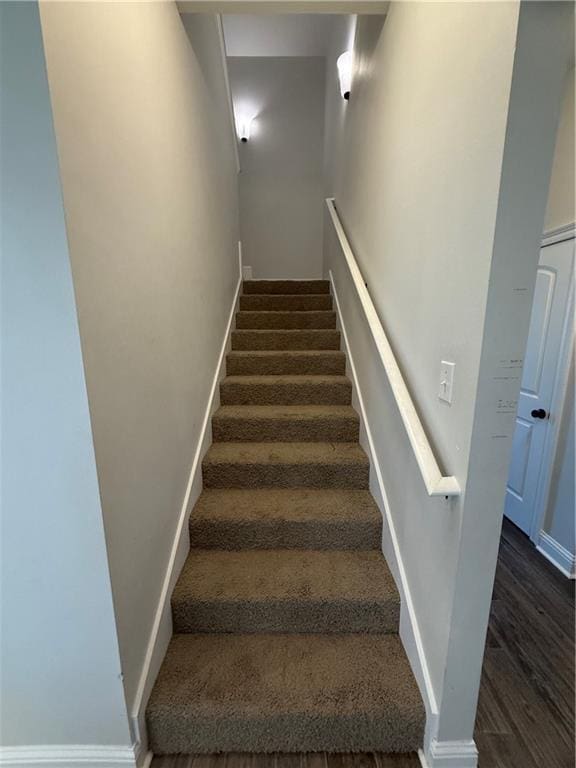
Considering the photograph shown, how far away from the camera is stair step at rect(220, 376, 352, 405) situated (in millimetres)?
2240

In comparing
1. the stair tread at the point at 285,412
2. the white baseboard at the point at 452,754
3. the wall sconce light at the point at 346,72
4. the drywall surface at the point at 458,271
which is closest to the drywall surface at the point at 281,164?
the wall sconce light at the point at 346,72

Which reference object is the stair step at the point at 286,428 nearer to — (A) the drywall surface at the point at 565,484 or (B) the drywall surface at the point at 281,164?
(A) the drywall surface at the point at 565,484

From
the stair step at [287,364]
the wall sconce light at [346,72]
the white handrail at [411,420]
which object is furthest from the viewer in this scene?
the stair step at [287,364]

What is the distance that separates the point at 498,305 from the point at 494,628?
1627 mm

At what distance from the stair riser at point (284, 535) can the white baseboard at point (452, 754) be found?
0.64 m

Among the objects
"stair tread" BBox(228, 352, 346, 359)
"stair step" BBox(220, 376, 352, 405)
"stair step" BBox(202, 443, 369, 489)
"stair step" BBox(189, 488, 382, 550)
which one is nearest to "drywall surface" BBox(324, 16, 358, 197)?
"stair tread" BBox(228, 352, 346, 359)

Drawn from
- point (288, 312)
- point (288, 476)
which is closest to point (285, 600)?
point (288, 476)

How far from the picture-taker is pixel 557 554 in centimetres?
206

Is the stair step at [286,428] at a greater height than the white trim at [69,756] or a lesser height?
greater

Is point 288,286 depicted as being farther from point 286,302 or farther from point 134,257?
point 134,257

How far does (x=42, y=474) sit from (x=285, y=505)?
106cm

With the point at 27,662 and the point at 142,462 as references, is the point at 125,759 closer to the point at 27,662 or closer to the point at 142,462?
the point at 27,662

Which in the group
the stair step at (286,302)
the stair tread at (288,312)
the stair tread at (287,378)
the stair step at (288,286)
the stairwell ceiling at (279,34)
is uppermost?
the stairwell ceiling at (279,34)

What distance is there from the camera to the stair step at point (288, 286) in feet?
11.2
